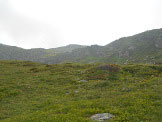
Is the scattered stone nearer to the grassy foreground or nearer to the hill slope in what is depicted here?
the grassy foreground

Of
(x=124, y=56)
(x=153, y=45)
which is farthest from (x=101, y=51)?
(x=153, y=45)

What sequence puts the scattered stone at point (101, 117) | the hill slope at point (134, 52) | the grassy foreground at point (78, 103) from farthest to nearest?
the hill slope at point (134, 52), the grassy foreground at point (78, 103), the scattered stone at point (101, 117)

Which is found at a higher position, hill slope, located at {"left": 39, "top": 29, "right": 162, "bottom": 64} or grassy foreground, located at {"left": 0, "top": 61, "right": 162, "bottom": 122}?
hill slope, located at {"left": 39, "top": 29, "right": 162, "bottom": 64}

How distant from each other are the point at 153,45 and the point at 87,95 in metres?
138

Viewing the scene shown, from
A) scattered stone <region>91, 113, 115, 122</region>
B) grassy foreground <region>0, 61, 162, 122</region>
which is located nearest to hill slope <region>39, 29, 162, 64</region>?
grassy foreground <region>0, 61, 162, 122</region>

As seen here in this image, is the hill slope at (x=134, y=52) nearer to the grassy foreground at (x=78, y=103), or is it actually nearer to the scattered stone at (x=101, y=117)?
the grassy foreground at (x=78, y=103)

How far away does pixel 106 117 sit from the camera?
11133mm

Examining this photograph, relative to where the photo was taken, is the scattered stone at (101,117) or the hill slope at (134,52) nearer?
the scattered stone at (101,117)

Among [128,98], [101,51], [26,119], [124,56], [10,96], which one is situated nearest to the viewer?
[26,119]

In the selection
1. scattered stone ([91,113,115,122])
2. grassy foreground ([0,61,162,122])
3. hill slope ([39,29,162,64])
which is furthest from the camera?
hill slope ([39,29,162,64])

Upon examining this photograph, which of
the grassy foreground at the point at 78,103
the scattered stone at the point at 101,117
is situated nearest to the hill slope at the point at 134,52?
the grassy foreground at the point at 78,103

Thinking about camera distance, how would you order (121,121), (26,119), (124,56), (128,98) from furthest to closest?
(124,56)
(128,98)
(26,119)
(121,121)

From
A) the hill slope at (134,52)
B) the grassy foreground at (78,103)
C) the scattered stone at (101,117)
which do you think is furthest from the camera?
the hill slope at (134,52)

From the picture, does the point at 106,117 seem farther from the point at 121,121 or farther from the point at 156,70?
the point at 156,70
